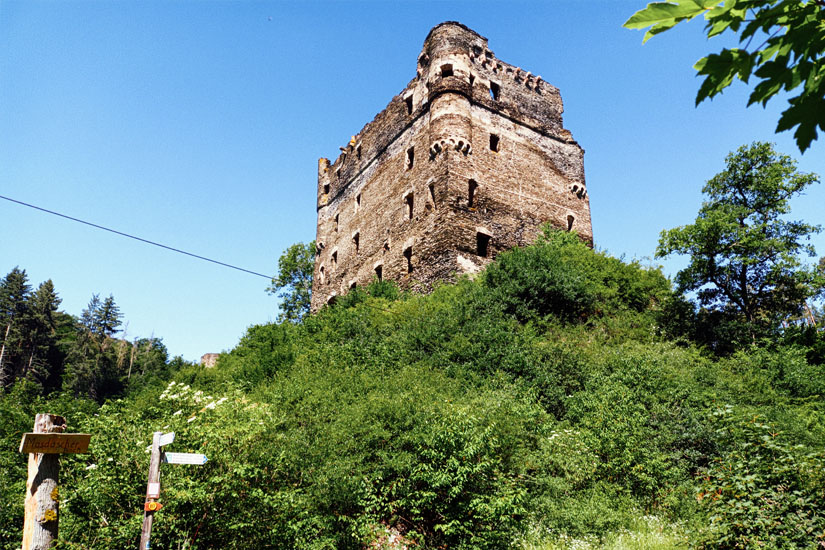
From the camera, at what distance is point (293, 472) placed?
9.77 meters

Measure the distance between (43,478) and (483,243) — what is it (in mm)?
19376

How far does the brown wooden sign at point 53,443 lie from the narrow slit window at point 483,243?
18679mm

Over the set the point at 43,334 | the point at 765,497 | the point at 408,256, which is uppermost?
the point at 43,334

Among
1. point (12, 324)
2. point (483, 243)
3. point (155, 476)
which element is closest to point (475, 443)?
point (155, 476)

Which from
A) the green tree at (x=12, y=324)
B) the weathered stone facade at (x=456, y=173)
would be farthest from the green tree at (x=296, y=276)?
the green tree at (x=12, y=324)

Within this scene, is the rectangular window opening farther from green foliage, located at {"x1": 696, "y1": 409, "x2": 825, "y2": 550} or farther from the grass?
green foliage, located at {"x1": 696, "y1": 409, "x2": 825, "y2": 550}

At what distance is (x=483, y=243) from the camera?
24203 millimetres

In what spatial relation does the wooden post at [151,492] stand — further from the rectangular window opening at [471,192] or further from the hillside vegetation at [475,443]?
the rectangular window opening at [471,192]

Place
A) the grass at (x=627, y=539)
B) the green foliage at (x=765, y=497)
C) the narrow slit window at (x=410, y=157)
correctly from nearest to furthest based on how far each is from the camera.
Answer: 1. the green foliage at (x=765, y=497)
2. the grass at (x=627, y=539)
3. the narrow slit window at (x=410, y=157)

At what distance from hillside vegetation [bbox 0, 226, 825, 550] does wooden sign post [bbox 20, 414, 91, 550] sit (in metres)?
1.61

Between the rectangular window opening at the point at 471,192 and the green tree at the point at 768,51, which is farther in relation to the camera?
the rectangular window opening at the point at 471,192

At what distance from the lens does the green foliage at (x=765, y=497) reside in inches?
288

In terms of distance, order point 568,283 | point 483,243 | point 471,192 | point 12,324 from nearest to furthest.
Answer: point 568,283 < point 483,243 < point 471,192 < point 12,324

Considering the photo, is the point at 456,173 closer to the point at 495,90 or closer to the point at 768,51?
the point at 495,90
